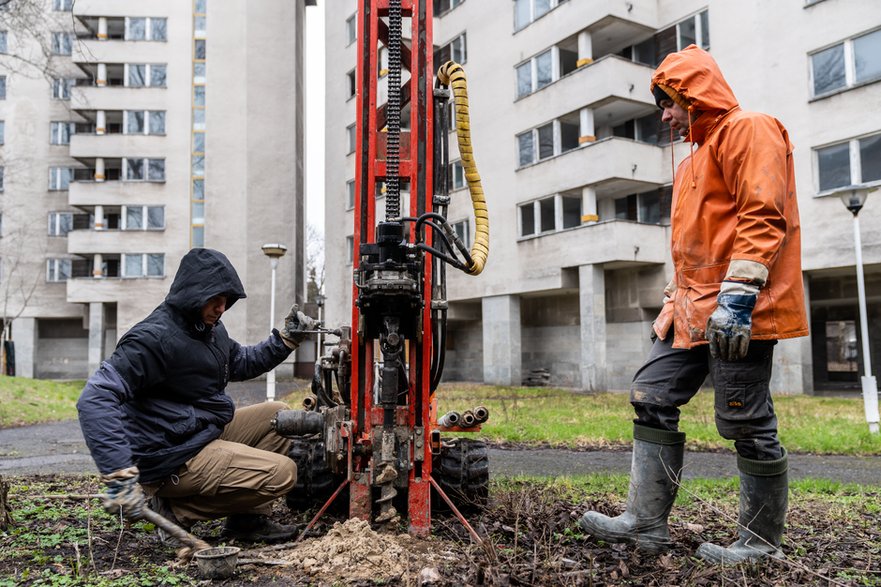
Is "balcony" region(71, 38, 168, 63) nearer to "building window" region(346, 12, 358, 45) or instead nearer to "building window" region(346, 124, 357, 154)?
"building window" region(346, 12, 358, 45)

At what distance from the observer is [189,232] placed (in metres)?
36.4

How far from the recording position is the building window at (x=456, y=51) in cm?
2755

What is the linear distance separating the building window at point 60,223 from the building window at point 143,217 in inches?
175

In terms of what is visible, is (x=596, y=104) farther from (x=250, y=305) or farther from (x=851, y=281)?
(x=250, y=305)

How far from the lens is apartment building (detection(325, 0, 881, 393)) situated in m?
17.9

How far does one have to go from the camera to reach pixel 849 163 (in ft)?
57.6

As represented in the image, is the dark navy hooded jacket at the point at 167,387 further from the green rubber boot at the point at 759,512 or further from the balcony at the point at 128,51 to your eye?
the balcony at the point at 128,51

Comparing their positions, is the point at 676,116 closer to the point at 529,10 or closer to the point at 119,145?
the point at 529,10

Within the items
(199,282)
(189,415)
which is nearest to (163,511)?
(189,415)

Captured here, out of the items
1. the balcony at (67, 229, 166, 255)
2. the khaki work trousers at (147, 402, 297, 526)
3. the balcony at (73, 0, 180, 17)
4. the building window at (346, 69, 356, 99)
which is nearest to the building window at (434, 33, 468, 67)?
the building window at (346, 69, 356, 99)

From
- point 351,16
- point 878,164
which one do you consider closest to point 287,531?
point 878,164

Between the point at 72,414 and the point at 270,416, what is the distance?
12.7 meters

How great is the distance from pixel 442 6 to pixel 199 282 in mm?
27953

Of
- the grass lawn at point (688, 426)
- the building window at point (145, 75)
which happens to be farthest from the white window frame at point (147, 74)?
the grass lawn at point (688, 426)
